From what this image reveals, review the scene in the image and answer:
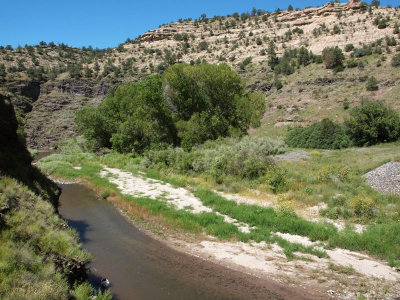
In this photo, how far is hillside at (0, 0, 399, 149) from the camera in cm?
4788

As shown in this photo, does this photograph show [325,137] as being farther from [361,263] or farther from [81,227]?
[81,227]

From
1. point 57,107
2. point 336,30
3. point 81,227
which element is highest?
point 336,30

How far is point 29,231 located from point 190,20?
12941 centimetres

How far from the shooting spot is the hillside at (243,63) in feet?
157

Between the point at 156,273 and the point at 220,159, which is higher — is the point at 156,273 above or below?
below

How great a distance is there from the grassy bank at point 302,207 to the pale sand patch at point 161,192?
36 centimetres

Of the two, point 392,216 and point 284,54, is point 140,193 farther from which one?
A: point 284,54

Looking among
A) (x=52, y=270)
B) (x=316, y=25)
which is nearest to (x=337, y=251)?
(x=52, y=270)

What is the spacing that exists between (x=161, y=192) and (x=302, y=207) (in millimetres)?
8422

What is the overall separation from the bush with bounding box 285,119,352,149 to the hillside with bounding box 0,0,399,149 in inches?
321

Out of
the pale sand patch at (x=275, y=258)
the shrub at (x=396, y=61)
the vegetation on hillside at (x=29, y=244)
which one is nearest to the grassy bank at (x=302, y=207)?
the pale sand patch at (x=275, y=258)

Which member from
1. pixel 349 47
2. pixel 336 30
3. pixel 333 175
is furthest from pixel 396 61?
pixel 333 175

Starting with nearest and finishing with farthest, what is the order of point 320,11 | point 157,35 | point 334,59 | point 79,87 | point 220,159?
point 220,159, point 334,59, point 79,87, point 320,11, point 157,35

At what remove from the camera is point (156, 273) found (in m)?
8.70
